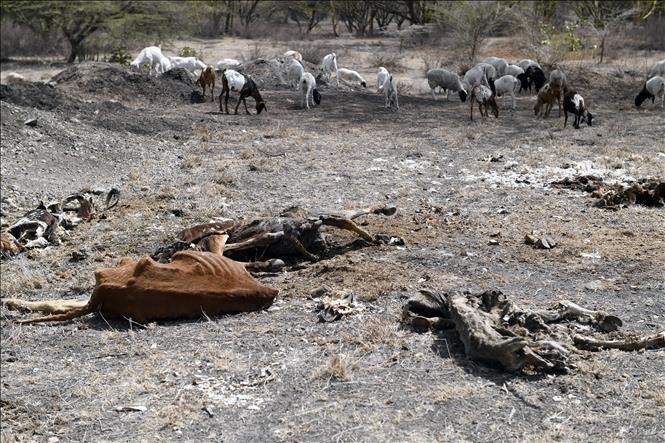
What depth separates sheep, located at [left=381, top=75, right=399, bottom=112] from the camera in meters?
15.3

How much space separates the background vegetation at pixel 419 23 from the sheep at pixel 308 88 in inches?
276

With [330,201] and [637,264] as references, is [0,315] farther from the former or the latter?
[637,264]

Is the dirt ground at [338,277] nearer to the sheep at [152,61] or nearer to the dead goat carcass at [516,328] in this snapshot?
the dead goat carcass at [516,328]

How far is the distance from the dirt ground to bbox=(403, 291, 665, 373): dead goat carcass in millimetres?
76

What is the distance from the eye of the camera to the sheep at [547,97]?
1397 cm

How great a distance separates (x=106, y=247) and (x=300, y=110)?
841 centimetres

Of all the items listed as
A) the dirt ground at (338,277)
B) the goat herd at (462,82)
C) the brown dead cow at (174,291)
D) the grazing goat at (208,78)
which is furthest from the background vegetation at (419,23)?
the brown dead cow at (174,291)

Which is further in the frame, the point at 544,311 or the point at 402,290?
the point at 402,290

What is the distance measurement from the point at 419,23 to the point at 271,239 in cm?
2634

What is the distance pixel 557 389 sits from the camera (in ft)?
14.2

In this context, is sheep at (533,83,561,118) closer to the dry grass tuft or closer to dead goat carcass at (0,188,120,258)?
dead goat carcass at (0,188,120,258)

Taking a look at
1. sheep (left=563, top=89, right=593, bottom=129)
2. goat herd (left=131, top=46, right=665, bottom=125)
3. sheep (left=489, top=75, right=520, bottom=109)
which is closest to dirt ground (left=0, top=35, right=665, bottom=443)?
sheep (left=563, top=89, right=593, bottom=129)

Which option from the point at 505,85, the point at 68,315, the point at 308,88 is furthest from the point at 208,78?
the point at 68,315

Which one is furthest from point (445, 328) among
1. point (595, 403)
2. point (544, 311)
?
point (595, 403)
